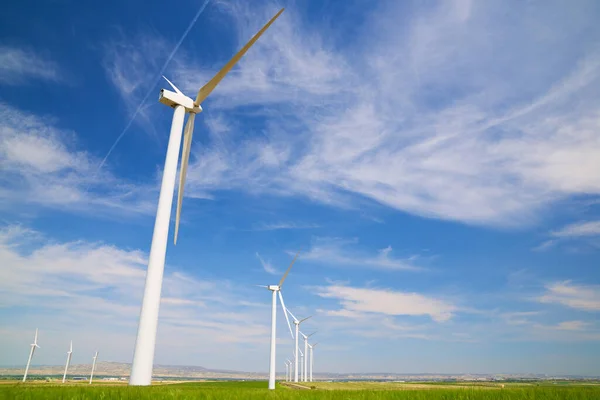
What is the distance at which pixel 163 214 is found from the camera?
→ 20.8 m

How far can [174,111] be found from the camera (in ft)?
84.8

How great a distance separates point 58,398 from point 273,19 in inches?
903

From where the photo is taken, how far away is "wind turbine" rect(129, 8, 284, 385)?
59.5 feet

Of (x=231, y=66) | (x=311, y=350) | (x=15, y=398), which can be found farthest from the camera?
(x=311, y=350)

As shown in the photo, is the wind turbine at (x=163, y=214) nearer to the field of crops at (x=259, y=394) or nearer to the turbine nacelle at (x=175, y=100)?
the turbine nacelle at (x=175, y=100)

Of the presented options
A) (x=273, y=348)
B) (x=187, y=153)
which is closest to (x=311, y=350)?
(x=273, y=348)

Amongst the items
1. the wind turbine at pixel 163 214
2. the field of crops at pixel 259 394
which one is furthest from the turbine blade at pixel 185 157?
the field of crops at pixel 259 394

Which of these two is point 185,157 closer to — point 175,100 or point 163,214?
point 175,100

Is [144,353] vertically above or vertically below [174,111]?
below

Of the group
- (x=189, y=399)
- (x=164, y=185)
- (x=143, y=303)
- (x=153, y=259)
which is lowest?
(x=189, y=399)

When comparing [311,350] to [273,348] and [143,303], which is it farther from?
[143,303]

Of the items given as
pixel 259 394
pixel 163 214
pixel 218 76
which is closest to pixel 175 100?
pixel 218 76

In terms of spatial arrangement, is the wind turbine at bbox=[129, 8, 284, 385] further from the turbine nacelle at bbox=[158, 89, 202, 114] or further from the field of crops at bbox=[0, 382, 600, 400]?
the field of crops at bbox=[0, 382, 600, 400]

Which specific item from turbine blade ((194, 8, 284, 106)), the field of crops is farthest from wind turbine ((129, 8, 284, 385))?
the field of crops
